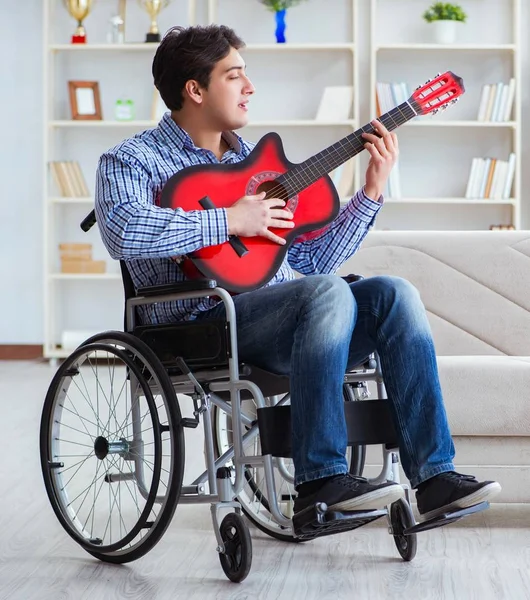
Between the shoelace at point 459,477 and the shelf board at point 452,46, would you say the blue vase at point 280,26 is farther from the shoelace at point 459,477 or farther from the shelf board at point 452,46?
the shoelace at point 459,477

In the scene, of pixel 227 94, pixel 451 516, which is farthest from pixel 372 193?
pixel 451 516

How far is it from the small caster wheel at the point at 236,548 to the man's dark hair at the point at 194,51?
85cm

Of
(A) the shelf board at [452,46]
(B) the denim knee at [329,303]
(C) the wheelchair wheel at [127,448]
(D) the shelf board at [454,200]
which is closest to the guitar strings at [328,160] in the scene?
(B) the denim knee at [329,303]

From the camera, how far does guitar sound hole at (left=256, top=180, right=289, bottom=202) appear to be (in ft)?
6.43

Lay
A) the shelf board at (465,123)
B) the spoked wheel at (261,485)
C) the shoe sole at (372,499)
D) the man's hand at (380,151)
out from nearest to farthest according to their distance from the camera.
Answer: the shoe sole at (372,499)
the man's hand at (380,151)
the spoked wheel at (261,485)
the shelf board at (465,123)

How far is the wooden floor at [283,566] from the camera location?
1.77 m

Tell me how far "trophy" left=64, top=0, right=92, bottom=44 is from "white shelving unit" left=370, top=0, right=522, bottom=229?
1.60 m

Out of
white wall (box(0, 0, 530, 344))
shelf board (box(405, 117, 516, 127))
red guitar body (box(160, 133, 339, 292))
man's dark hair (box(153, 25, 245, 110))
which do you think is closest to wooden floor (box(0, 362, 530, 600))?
red guitar body (box(160, 133, 339, 292))

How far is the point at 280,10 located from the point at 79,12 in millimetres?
1110

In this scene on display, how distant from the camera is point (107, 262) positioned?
5973 millimetres

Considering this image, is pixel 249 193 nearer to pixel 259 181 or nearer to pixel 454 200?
pixel 259 181

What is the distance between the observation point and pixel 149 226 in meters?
1.83

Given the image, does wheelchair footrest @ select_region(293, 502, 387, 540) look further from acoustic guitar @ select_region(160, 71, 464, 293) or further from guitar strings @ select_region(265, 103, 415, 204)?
guitar strings @ select_region(265, 103, 415, 204)

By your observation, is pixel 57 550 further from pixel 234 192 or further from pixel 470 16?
pixel 470 16
